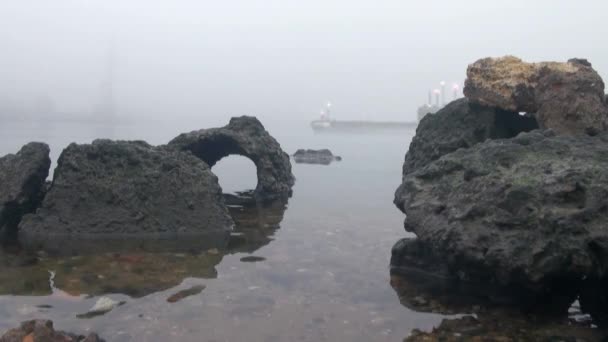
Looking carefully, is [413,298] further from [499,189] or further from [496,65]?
[496,65]

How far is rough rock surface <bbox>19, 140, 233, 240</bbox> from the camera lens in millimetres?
10906

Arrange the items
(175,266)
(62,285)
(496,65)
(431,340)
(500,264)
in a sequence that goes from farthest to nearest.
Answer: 1. (496,65)
2. (175,266)
3. (62,285)
4. (500,264)
5. (431,340)

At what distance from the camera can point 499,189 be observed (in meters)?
7.11

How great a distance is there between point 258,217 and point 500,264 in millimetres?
7707

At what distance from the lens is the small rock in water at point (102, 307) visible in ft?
21.4

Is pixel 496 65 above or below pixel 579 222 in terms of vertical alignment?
above

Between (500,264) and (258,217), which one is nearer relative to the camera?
(500,264)

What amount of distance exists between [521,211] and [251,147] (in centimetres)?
1051

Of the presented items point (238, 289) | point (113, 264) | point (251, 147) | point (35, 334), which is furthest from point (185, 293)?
point (251, 147)

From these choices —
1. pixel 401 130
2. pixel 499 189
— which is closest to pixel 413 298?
pixel 499 189

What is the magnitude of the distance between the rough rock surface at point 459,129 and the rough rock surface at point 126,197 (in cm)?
439

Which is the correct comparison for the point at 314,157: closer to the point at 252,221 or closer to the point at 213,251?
the point at 252,221

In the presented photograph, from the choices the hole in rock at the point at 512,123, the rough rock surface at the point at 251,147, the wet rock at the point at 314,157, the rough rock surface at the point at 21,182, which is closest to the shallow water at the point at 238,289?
the rough rock surface at the point at 21,182

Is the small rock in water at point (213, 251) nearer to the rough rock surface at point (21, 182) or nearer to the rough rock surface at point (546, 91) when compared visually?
the rough rock surface at point (21, 182)
